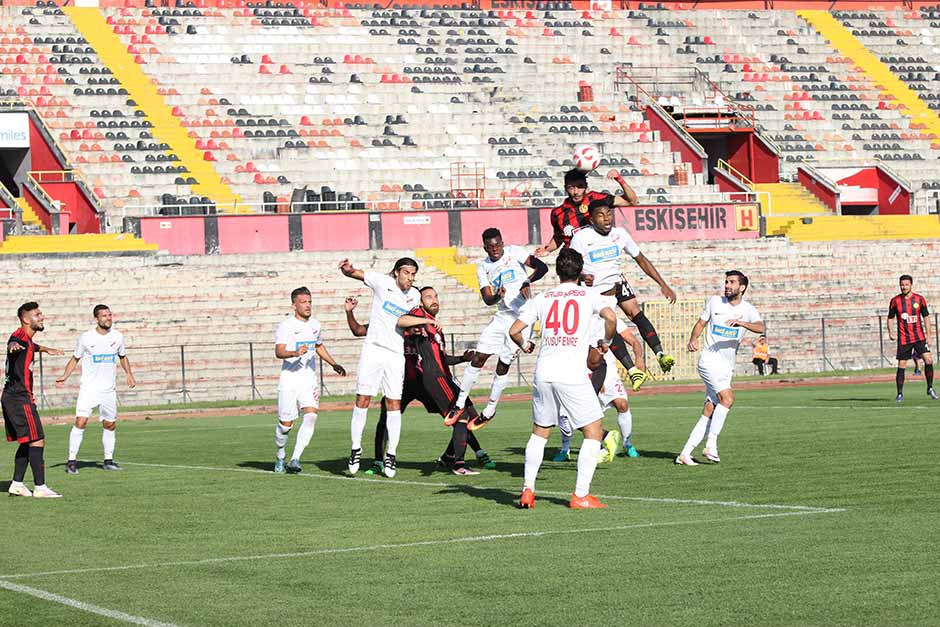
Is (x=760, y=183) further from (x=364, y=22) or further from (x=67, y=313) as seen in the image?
(x=67, y=313)

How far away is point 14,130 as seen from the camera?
153 ft

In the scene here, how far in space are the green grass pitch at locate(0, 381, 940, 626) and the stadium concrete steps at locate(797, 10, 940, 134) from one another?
41598 mm

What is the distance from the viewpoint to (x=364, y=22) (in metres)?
58.0

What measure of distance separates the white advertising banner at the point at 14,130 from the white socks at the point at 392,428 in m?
32.2

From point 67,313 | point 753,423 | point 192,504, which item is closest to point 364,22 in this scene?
point 67,313

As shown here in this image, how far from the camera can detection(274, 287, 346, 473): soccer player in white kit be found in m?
17.7

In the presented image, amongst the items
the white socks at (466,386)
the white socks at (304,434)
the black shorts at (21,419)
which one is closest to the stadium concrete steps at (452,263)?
the white socks at (466,386)

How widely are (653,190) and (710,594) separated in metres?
41.0

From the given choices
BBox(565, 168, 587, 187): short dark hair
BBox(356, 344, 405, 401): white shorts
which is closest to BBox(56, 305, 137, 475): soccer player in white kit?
BBox(356, 344, 405, 401): white shorts

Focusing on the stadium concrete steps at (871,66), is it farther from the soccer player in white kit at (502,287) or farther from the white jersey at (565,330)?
the white jersey at (565,330)

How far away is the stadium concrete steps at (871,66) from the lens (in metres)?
59.5

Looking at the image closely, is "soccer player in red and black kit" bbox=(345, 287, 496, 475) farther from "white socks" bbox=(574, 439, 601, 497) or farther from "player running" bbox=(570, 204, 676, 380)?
"white socks" bbox=(574, 439, 601, 497)

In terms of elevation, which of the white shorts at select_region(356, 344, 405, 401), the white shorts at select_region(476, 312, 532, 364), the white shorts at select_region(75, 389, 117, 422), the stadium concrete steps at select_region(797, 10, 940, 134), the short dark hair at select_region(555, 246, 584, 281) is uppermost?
the stadium concrete steps at select_region(797, 10, 940, 134)

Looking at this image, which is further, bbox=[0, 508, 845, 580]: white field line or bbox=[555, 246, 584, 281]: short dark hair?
bbox=[555, 246, 584, 281]: short dark hair
